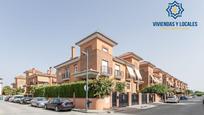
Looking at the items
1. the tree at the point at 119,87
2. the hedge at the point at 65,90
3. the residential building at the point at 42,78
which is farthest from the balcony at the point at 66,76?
the residential building at the point at 42,78

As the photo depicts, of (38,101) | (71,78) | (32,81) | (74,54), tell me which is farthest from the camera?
(32,81)

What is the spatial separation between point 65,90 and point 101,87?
27.0 ft

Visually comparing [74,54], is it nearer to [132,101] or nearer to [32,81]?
[132,101]

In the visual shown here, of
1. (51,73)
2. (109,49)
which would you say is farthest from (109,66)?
(51,73)

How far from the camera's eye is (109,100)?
26719 mm

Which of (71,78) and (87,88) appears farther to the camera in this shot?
(71,78)

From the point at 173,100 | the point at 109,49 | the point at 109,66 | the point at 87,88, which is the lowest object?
the point at 173,100

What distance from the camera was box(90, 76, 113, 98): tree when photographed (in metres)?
25.5

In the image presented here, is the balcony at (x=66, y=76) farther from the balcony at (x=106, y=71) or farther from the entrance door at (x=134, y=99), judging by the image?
the entrance door at (x=134, y=99)

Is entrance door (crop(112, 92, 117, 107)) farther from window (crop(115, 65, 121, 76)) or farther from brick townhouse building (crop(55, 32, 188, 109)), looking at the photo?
window (crop(115, 65, 121, 76))

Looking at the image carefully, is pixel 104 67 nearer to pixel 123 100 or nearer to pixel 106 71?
pixel 106 71

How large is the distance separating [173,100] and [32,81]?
36.9 metres

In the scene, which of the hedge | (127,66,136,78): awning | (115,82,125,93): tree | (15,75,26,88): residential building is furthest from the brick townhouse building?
(15,75,26,88): residential building

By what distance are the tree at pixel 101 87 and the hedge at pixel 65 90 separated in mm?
575
